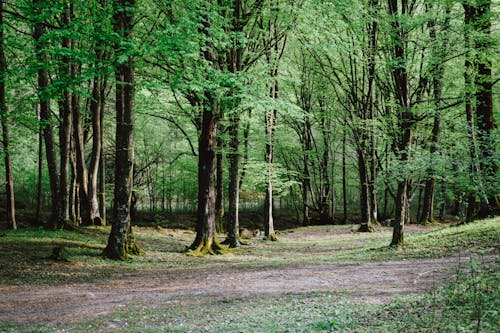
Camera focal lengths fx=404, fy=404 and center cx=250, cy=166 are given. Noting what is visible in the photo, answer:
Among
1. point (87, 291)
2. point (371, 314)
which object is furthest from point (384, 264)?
point (87, 291)

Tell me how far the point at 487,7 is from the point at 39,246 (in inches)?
638

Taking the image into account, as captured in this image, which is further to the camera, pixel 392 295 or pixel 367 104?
pixel 367 104

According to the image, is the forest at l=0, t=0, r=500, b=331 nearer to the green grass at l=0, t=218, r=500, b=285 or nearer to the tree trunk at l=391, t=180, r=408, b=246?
the tree trunk at l=391, t=180, r=408, b=246

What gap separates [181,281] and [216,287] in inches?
50.0

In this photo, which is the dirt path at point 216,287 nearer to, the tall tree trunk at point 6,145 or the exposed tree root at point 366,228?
the tall tree trunk at point 6,145

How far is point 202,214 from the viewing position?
1473 centimetres

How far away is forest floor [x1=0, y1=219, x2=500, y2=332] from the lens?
6547 mm

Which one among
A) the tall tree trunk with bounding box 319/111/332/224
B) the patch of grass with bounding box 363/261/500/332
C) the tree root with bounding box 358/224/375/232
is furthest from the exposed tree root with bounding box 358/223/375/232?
the patch of grass with bounding box 363/261/500/332

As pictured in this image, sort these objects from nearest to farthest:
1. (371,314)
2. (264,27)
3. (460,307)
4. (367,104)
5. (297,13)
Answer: (460,307)
(371,314)
(297,13)
(264,27)
(367,104)

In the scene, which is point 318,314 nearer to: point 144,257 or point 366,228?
point 144,257

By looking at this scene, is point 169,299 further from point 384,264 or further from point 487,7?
point 487,7

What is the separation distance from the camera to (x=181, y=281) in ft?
31.9

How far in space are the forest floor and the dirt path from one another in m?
0.02

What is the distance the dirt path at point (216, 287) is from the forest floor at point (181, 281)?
0.8 inches
